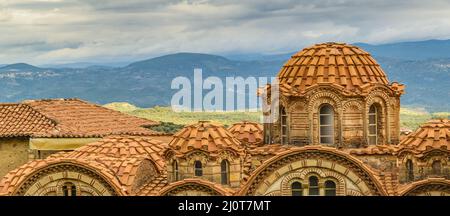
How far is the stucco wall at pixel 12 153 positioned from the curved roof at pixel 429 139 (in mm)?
21935

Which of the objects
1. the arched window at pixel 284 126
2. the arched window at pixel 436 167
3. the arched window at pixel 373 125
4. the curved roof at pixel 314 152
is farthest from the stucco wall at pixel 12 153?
the arched window at pixel 436 167

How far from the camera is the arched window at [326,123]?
44.3m

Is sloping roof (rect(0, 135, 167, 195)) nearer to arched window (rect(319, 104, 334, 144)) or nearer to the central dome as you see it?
the central dome

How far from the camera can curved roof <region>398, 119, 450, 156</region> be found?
4203 centimetres

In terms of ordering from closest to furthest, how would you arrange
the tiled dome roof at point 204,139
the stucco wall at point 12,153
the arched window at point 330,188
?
the arched window at point 330,188 < the tiled dome roof at point 204,139 < the stucco wall at point 12,153

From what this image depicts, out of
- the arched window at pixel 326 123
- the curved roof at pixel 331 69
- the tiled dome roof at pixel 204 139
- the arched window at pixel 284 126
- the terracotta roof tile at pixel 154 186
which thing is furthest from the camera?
the arched window at pixel 284 126

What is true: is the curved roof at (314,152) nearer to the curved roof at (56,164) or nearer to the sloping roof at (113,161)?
the sloping roof at (113,161)

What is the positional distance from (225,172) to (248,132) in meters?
6.97

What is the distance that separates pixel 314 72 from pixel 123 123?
23.5m

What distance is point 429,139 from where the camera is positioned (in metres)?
42.4

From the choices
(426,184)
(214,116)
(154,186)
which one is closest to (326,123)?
(426,184)

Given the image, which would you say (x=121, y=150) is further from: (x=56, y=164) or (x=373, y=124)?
(x=373, y=124)

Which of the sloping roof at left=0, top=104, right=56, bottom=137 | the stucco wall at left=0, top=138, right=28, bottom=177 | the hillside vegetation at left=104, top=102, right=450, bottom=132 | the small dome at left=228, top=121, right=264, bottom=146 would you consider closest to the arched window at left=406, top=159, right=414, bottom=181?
the small dome at left=228, top=121, right=264, bottom=146
